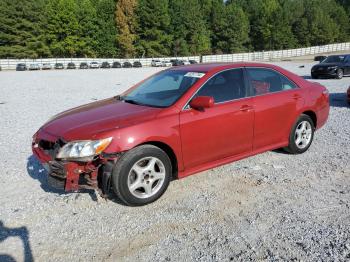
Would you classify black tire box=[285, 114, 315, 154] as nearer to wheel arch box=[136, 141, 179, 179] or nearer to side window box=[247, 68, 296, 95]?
side window box=[247, 68, 296, 95]

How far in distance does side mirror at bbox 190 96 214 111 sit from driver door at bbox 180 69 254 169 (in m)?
0.07

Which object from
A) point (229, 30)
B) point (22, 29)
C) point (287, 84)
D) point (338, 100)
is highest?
point (287, 84)

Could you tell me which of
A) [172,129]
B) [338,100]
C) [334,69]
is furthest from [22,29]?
[172,129]

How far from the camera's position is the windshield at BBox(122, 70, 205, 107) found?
15.4 feet

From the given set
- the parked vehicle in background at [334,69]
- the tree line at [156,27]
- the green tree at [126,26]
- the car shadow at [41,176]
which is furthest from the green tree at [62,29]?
the car shadow at [41,176]

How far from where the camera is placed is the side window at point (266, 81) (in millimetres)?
5230

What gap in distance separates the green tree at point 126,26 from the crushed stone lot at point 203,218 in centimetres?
7038

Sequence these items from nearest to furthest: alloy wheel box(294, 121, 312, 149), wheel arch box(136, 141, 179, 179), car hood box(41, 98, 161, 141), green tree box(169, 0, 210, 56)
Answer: car hood box(41, 98, 161, 141), wheel arch box(136, 141, 179, 179), alloy wheel box(294, 121, 312, 149), green tree box(169, 0, 210, 56)

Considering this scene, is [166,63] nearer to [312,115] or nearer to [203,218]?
[312,115]

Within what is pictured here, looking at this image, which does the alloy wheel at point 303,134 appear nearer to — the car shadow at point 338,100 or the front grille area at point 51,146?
the front grille area at point 51,146

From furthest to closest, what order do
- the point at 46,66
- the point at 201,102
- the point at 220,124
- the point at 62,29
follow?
1. the point at 62,29
2. the point at 46,66
3. the point at 220,124
4. the point at 201,102

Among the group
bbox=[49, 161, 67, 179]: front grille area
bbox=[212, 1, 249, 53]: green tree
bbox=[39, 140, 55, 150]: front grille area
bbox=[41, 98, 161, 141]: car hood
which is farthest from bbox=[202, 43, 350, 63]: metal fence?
bbox=[49, 161, 67, 179]: front grille area

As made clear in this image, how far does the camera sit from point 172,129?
4.30m

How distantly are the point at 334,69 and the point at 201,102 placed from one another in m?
16.5
